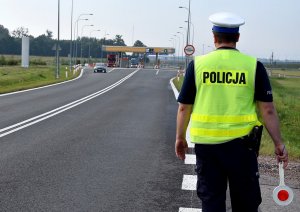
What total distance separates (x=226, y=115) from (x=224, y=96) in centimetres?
14

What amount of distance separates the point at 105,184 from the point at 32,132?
530 cm

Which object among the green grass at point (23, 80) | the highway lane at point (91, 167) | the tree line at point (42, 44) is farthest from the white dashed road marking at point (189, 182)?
the tree line at point (42, 44)

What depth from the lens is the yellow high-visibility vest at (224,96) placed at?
3.88 metres

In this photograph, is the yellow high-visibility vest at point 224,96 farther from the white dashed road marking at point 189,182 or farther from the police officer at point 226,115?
the white dashed road marking at point 189,182

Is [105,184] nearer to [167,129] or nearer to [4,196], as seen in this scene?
[4,196]

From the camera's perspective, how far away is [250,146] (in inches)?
153

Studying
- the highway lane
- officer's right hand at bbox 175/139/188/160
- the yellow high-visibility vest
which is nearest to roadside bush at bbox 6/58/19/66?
the highway lane

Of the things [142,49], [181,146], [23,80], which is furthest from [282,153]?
[142,49]

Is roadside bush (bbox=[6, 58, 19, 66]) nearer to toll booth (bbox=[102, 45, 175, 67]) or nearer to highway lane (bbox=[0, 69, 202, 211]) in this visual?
toll booth (bbox=[102, 45, 175, 67])

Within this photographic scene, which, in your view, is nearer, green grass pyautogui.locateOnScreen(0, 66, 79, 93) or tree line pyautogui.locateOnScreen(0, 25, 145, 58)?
green grass pyautogui.locateOnScreen(0, 66, 79, 93)

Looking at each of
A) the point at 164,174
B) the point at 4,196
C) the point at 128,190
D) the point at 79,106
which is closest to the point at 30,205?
the point at 4,196

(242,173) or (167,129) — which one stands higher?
(242,173)

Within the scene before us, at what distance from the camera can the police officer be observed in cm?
387

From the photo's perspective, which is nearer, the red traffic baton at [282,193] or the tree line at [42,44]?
the red traffic baton at [282,193]
